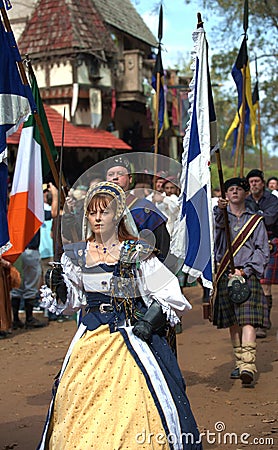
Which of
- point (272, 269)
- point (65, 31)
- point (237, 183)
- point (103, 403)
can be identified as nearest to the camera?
point (103, 403)

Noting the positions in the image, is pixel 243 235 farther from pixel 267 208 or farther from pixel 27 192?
pixel 267 208

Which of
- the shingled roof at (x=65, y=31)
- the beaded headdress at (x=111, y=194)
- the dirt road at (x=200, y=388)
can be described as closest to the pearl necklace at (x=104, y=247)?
the beaded headdress at (x=111, y=194)

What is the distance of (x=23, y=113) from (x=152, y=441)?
2403 mm

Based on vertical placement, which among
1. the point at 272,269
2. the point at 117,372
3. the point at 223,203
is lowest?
the point at 272,269

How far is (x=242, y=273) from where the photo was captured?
6.16 metres

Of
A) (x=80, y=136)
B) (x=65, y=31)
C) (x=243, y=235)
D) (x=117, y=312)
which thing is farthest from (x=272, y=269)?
(x=65, y=31)

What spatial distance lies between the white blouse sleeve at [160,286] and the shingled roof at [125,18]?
16073 millimetres

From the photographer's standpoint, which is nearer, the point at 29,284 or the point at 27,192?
the point at 27,192

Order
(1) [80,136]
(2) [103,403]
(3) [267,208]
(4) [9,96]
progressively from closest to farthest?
(2) [103,403]
(4) [9,96]
(3) [267,208]
(1) [80,136]

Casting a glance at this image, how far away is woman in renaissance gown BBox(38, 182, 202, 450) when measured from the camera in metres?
3.39

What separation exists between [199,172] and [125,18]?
16.7 m

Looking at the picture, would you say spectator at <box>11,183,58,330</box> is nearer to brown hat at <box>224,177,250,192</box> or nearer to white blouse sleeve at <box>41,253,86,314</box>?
brown hat at <box>224,177,250,192</box>

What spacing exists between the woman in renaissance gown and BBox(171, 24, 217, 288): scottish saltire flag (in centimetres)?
Result: 126

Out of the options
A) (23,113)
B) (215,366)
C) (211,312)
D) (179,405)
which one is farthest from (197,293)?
(179,405)
